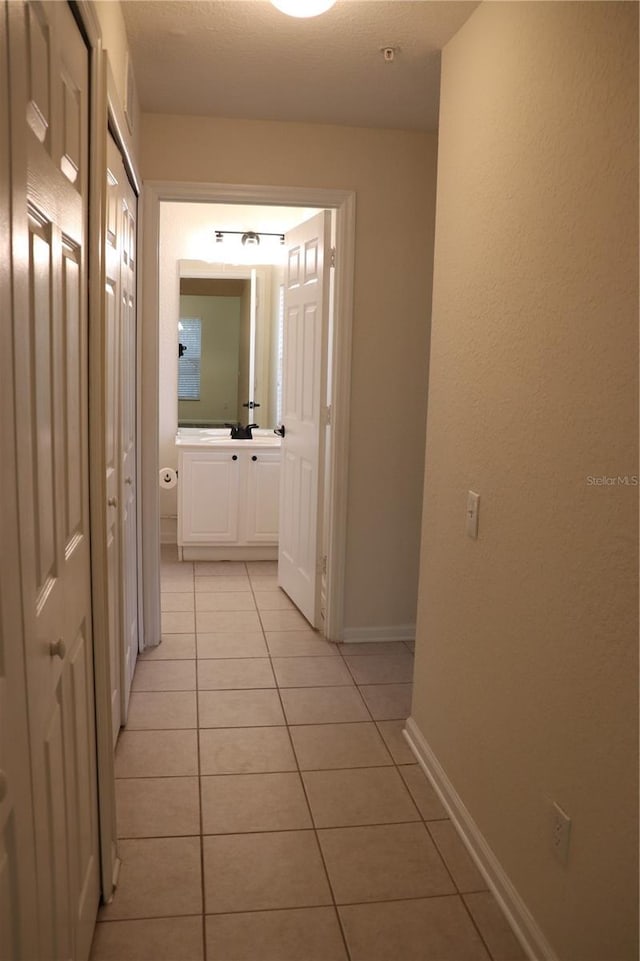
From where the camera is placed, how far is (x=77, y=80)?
162cm

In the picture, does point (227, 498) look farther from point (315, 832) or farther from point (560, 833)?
point (560, 833)

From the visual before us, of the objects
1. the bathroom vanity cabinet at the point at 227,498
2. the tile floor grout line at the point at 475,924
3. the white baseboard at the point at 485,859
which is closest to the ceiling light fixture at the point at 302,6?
the white baseboard at the point at 485,859

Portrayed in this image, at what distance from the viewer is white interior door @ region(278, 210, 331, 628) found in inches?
151

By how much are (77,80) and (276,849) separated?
2.05 metres

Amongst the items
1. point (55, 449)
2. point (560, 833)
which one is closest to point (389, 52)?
point (55, 449)

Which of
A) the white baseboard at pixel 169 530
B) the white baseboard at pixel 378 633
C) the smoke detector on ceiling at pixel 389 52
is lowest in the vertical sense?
the white baseboard at pixel 378 633

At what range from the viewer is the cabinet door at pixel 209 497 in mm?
5156

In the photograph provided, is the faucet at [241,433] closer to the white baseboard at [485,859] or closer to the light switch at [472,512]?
the white baseboard at [485,859]

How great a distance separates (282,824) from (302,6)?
2.42 metres

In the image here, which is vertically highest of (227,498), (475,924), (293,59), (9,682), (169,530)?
(293,59)

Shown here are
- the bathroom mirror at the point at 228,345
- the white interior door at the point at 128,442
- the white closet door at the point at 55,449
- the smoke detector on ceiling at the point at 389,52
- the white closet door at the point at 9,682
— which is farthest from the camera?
the bathroom mirror at the point at 228,345

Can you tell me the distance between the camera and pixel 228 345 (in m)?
5.73

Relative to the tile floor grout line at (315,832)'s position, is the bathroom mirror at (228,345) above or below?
above

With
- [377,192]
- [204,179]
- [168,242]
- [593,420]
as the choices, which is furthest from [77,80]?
[168,242]
